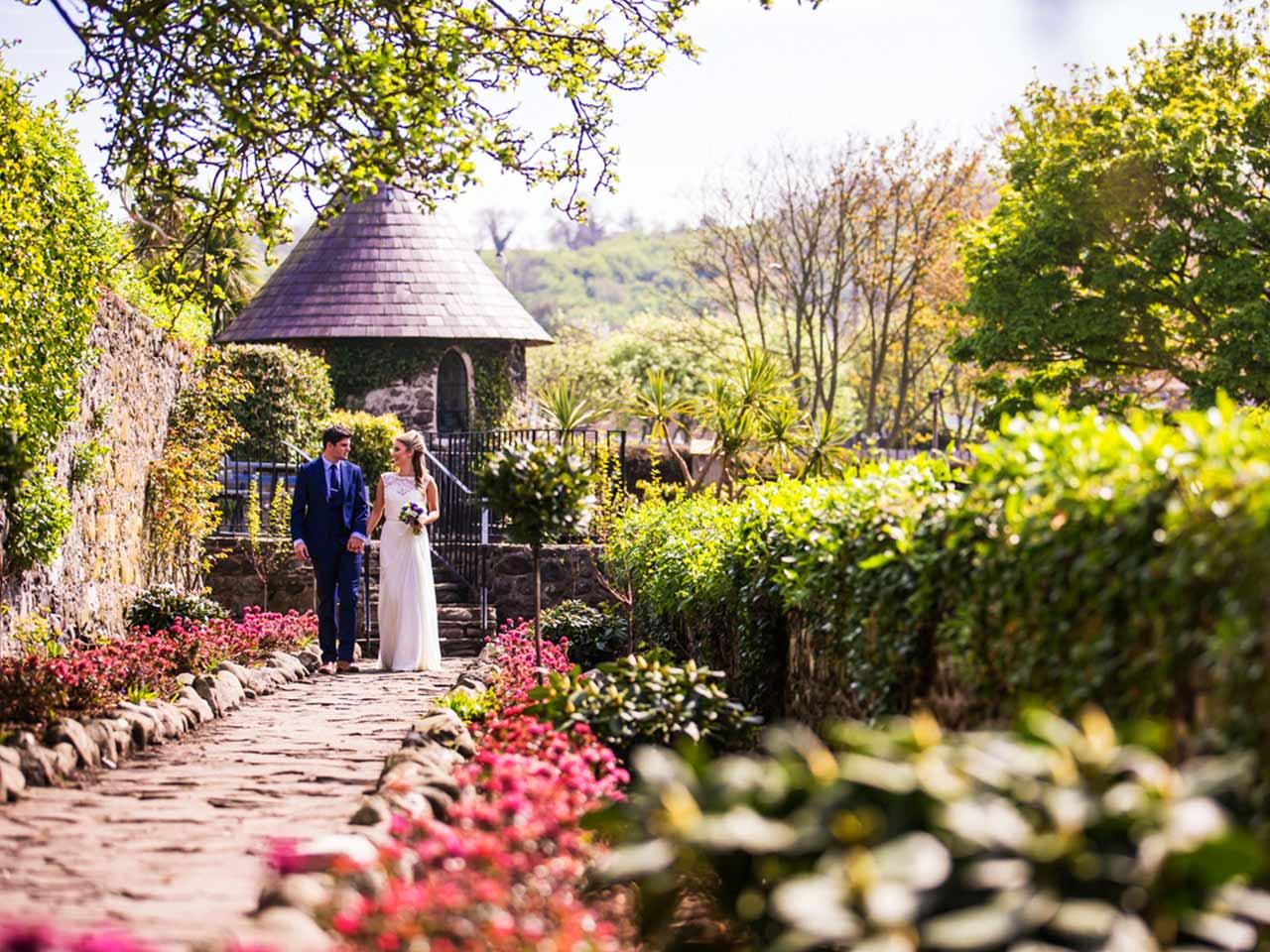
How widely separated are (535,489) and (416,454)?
319 centimetres

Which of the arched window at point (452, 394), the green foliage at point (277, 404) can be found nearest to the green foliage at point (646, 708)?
the green foliage at point (277, 404)

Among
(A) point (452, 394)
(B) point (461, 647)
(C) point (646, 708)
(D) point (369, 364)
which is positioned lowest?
(B) point (461, 647)

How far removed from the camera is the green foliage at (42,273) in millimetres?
9812

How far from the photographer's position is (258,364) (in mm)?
24422

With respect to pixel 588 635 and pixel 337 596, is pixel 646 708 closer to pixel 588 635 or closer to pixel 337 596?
pixel 337 596

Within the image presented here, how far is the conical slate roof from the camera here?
28.7 meters

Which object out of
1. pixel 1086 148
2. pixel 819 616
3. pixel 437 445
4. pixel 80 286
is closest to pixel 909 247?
pixel 1086 148

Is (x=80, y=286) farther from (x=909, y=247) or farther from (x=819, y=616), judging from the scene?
(x=909, y=247)

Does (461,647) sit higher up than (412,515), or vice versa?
(412,515)

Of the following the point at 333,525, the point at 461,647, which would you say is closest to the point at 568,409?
the point at 461,647

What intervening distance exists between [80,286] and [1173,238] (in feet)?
66.2

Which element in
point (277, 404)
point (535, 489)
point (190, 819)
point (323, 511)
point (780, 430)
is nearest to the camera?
point (190, 819)

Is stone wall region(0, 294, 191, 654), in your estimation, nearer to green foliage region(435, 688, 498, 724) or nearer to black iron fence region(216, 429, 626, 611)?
green foliage region(435, 688, 498, 724)

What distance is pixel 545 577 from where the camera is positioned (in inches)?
709
